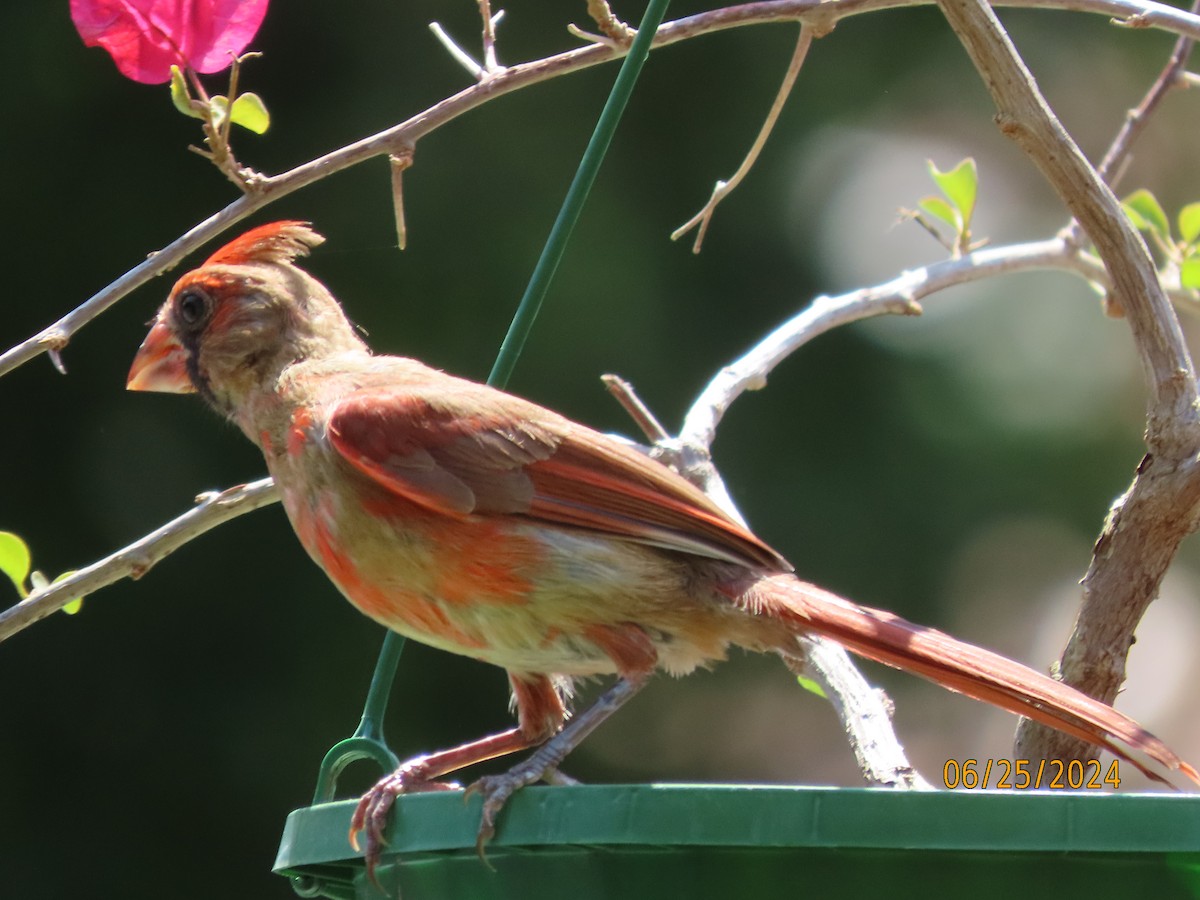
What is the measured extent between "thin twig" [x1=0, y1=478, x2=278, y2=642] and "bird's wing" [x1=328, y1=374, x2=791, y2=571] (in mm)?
196

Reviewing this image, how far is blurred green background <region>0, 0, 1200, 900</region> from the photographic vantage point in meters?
5.10

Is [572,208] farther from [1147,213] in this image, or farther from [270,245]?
[1147,213]

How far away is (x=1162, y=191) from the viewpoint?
831 cm

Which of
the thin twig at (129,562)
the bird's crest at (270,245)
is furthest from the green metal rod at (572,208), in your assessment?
the bird's crest at (270,245)

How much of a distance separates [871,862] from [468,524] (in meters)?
1.04

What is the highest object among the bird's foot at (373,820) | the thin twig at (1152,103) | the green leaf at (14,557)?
the thin twig at (1152,103)

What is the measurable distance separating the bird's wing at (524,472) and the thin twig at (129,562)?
196mm

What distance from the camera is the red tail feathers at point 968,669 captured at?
195 centimetres

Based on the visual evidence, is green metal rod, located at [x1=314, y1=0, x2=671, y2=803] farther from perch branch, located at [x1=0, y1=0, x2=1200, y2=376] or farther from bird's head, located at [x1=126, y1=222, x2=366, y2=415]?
bird's head, located at [x1=126, y1=222, x2=366, y2=415]

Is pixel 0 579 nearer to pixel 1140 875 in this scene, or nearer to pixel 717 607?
pixel 717 607

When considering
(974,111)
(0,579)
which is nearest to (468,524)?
(0,579)

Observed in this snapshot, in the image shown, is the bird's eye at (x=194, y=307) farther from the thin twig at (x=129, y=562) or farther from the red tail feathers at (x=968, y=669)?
the red tail feathers at (x=968, y=669)

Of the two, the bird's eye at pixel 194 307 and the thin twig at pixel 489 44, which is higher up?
the thin twig at pixel 489 44

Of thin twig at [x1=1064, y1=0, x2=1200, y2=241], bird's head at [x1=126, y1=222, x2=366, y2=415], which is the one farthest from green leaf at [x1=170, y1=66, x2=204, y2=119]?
thin twig at [x1=1064, y1=0, x2=1200, y2=241]
